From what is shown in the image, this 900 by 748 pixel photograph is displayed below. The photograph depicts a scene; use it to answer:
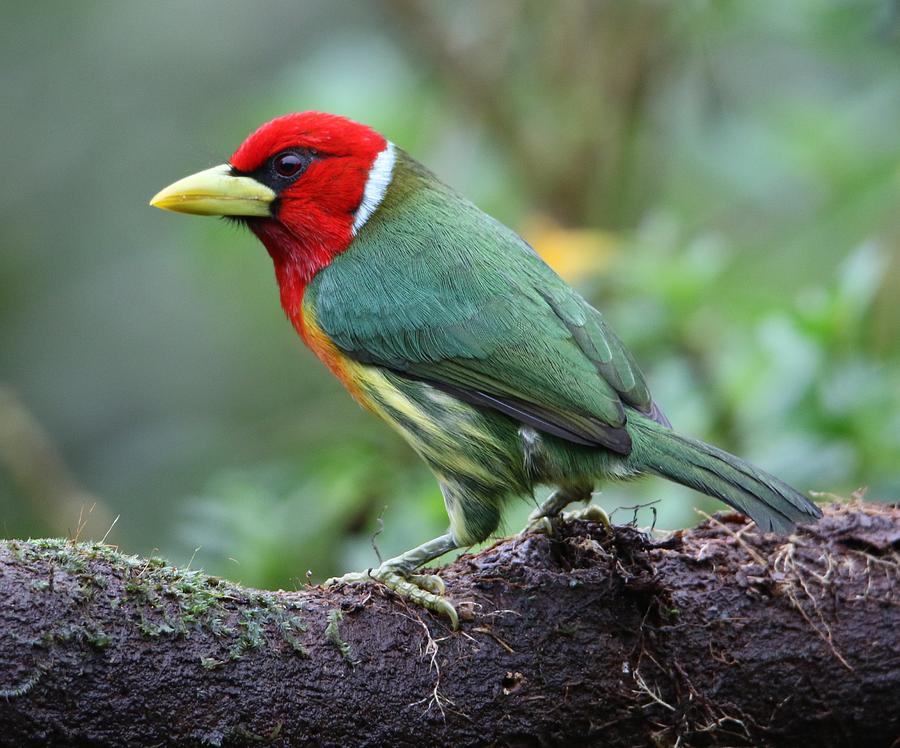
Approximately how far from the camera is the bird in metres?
2.78

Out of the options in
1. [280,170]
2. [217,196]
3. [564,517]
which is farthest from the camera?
[280,170]

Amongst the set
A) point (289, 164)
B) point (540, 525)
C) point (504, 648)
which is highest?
point (289, 164)

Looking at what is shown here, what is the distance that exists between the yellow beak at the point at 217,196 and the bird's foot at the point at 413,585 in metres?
1.20

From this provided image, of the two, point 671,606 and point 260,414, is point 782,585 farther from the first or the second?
point 260,414

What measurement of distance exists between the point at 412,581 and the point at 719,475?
0.74 meters

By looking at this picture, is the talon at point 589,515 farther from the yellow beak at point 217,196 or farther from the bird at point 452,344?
the yellow beak at point 217,196

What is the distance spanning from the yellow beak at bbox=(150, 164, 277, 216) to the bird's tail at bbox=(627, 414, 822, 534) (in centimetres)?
127

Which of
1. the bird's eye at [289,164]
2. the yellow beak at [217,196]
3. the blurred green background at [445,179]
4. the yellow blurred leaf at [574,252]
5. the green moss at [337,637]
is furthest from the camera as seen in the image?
the yellow blurred leaf at [574,252]

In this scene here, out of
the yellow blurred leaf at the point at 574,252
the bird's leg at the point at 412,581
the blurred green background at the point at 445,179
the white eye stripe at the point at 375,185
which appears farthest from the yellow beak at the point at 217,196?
the yellow blurred leaf at the point at 574,252

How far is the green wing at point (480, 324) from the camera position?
2879 millimetres

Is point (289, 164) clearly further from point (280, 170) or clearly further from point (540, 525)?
point (540, 525)

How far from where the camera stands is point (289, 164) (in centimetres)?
341

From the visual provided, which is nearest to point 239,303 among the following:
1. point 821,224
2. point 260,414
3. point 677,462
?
point 260,414

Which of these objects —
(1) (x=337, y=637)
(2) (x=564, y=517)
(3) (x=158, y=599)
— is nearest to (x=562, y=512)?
(2) (x=564, y=517)
